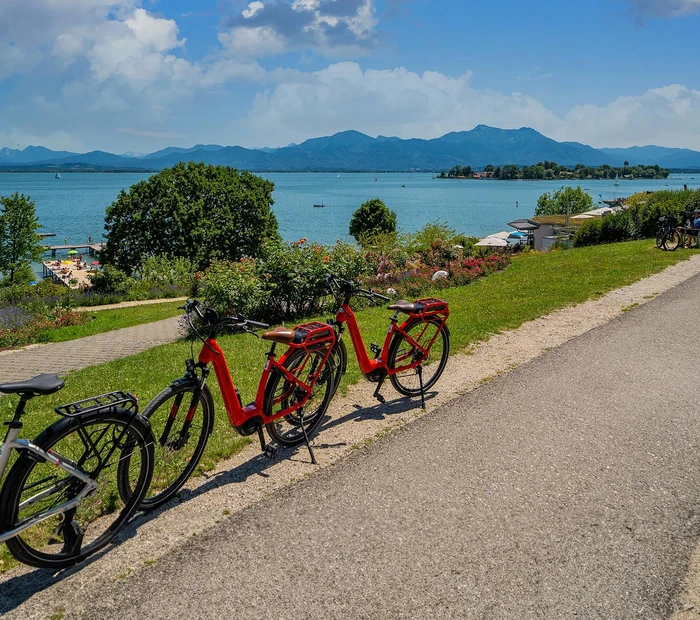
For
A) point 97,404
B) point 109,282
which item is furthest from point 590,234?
point 97,404

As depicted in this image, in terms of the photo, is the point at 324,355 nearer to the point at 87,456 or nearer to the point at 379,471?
the point at 379,471

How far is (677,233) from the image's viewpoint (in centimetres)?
1792

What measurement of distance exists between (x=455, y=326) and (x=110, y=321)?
31.7 ft

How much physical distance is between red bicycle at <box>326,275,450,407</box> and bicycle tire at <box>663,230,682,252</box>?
1437cm

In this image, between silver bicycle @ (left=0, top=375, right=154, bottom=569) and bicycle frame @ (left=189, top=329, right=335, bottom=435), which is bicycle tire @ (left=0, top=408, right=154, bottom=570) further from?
bicycle frame @ (left=189, top=329, right=335, bottom=435)

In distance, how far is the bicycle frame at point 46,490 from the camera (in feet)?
9.80

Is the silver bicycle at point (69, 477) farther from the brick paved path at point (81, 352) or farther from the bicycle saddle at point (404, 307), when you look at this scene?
the brick paved path at point (81, 352)

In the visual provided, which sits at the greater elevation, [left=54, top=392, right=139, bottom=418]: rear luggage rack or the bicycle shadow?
[left=54, top=392, right=139, bottom=418]: rear luggage rack

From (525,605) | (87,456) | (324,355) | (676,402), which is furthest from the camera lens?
(676,402)

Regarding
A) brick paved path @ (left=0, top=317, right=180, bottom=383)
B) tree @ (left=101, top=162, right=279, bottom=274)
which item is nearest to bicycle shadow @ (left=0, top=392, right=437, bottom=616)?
brick paved path @ (left=0, top=317, right=180, bottom=383)

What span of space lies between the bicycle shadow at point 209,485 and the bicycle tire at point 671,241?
48.0 ft

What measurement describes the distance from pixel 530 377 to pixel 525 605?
3.87 metres

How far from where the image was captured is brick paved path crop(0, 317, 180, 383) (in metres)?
9.40

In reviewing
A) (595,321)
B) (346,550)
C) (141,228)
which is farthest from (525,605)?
(141,228)
